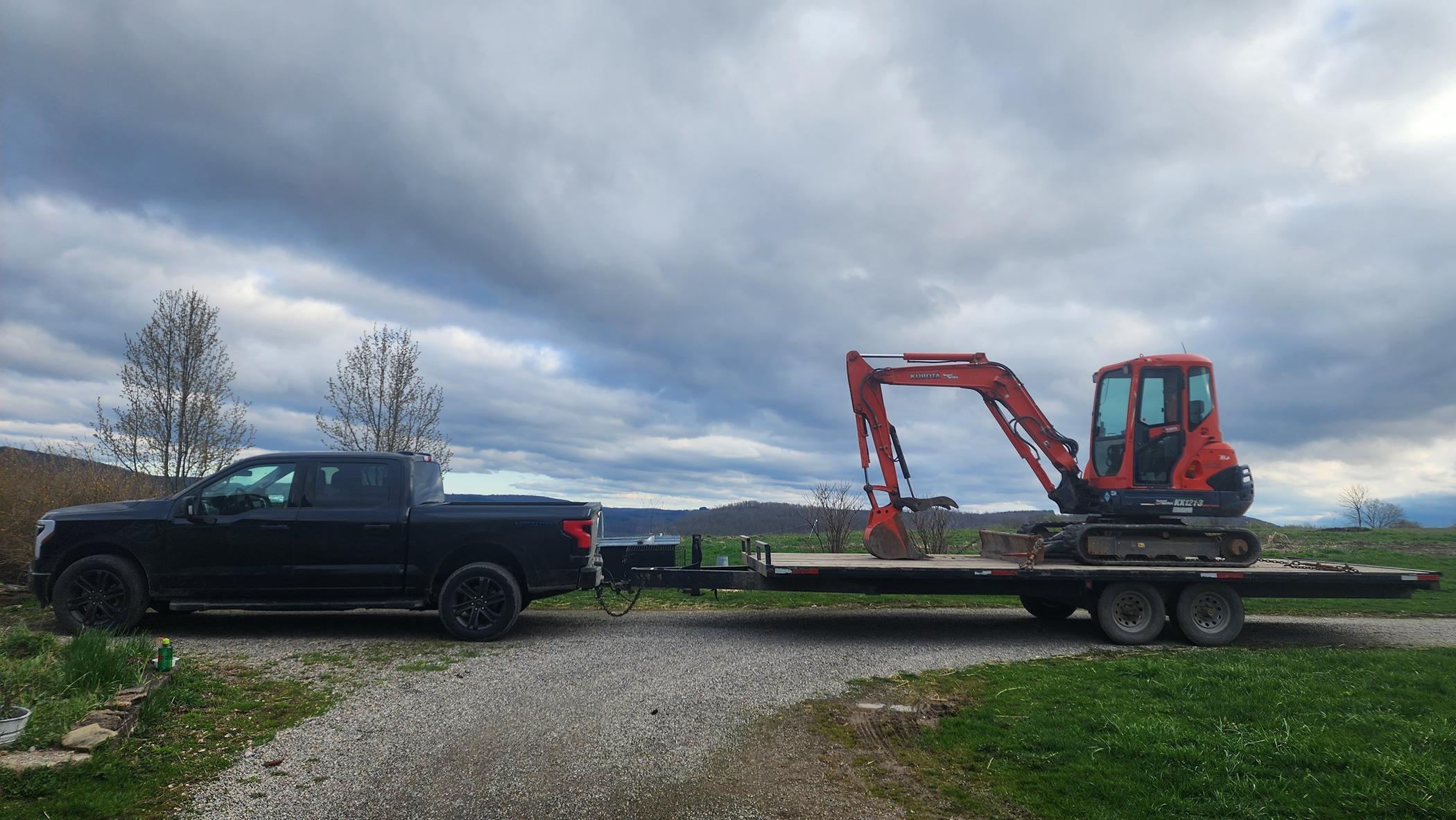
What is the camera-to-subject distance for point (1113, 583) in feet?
34.4

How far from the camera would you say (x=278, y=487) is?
30.8ft

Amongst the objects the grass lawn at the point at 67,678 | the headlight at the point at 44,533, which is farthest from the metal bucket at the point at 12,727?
the headlight at the point at 44,533

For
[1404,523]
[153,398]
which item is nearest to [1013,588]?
[153,398]

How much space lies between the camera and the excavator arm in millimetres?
12297

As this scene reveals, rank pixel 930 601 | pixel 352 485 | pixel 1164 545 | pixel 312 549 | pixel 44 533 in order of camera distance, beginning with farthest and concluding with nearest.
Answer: pixel 930 601 → pixel 1164 545 → pixel 352 485 → pixel 312 549 → pixel 44 533

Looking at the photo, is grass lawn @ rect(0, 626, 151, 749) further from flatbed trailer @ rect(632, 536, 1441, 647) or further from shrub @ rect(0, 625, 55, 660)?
flatbed trailer @ rect(632, 536, 1441, 647)

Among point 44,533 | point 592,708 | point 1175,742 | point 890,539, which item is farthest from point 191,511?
point 1175,742

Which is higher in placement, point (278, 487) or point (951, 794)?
point (278, 487)

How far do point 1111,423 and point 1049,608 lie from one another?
2.92m

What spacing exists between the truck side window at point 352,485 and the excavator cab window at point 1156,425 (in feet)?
32.4

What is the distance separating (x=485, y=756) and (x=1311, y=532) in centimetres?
4096

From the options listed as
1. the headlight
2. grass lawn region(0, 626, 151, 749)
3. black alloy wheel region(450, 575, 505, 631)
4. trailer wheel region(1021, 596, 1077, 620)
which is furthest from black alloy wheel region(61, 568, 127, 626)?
trailer wheel region(1021, 596, 1077, 620)

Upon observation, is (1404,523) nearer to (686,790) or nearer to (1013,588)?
(1013,588)

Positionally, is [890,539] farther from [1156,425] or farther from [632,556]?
[1156,425]
